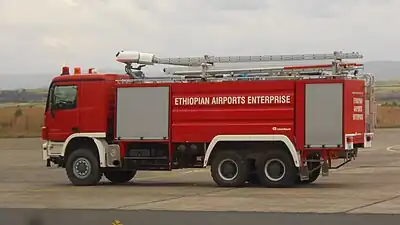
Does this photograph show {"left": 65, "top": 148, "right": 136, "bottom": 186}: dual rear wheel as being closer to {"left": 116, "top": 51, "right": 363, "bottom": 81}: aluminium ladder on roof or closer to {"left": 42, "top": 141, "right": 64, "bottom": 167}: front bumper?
{"left": 42, "top": 141, "right": 64, "bottom": 167}: front bumper

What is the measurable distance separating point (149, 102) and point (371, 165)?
11.0 meters

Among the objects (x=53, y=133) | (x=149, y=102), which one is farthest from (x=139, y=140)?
(x=53, y=133)

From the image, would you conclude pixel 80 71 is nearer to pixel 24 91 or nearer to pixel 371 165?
pixel 371 165

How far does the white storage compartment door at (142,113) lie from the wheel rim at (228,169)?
4.98 ft

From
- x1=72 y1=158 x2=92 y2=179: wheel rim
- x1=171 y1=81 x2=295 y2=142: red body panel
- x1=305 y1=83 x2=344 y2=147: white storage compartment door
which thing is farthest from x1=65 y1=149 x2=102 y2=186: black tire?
x1=305 y1=83 x2=344 y2=147: white storage compartment door

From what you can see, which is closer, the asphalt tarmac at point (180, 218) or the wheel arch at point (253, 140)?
the asphalt tarmac at point (180, 218)

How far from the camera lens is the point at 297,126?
69.8 feet

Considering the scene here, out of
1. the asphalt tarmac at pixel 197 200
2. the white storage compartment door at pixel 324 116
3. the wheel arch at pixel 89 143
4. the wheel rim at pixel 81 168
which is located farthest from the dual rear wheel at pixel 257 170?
the wheel rim at pixel 81 168

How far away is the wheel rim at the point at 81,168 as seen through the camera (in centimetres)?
2317

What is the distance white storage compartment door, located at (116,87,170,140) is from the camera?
2247 cm

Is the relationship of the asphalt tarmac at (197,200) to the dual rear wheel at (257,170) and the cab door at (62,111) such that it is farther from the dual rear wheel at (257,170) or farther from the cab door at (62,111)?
the cab door at (62,111)

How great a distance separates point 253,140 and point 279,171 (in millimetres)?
930

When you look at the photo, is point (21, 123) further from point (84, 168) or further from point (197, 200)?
point (197, 200)

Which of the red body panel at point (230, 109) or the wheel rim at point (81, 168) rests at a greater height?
the red body panel at point (230, 109)
